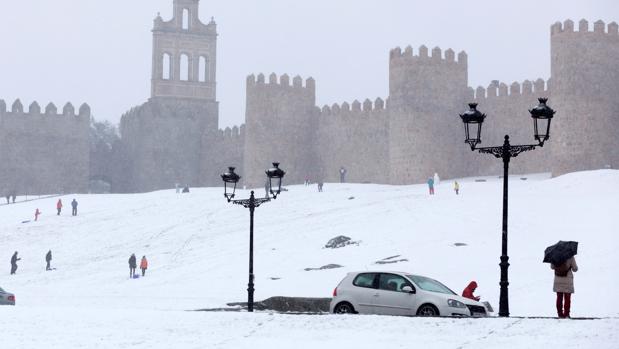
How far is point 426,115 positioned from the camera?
5478 centimetres

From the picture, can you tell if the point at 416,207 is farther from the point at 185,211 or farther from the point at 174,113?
the point at 174,113

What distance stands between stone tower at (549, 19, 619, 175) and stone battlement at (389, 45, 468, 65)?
7.55m

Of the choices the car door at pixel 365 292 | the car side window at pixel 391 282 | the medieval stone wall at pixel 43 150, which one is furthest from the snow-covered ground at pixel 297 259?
the medieval stone wall at pixel 43 150

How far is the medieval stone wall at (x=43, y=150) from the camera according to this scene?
7038 centimetres

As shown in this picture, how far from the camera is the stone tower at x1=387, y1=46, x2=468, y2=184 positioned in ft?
179

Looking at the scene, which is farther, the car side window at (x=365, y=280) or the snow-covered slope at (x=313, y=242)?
the snow-covered slope at (x=313, y=242)

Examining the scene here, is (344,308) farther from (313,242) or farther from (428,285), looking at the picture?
(313,242)

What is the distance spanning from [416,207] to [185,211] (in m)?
11.0

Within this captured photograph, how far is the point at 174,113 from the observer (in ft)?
242

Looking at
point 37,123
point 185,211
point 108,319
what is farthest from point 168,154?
point 108,319

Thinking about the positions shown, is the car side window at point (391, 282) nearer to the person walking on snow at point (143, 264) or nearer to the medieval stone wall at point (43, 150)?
the person walking on snow at point (143, 264)

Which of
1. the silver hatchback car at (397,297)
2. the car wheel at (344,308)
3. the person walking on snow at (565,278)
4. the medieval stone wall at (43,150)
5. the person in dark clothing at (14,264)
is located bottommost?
the person in dark clothing at (14,264)

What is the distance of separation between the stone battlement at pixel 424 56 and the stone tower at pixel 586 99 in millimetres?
7546

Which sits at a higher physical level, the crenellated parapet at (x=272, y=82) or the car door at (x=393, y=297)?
the crenellated parapet at (x=272, y=82)
